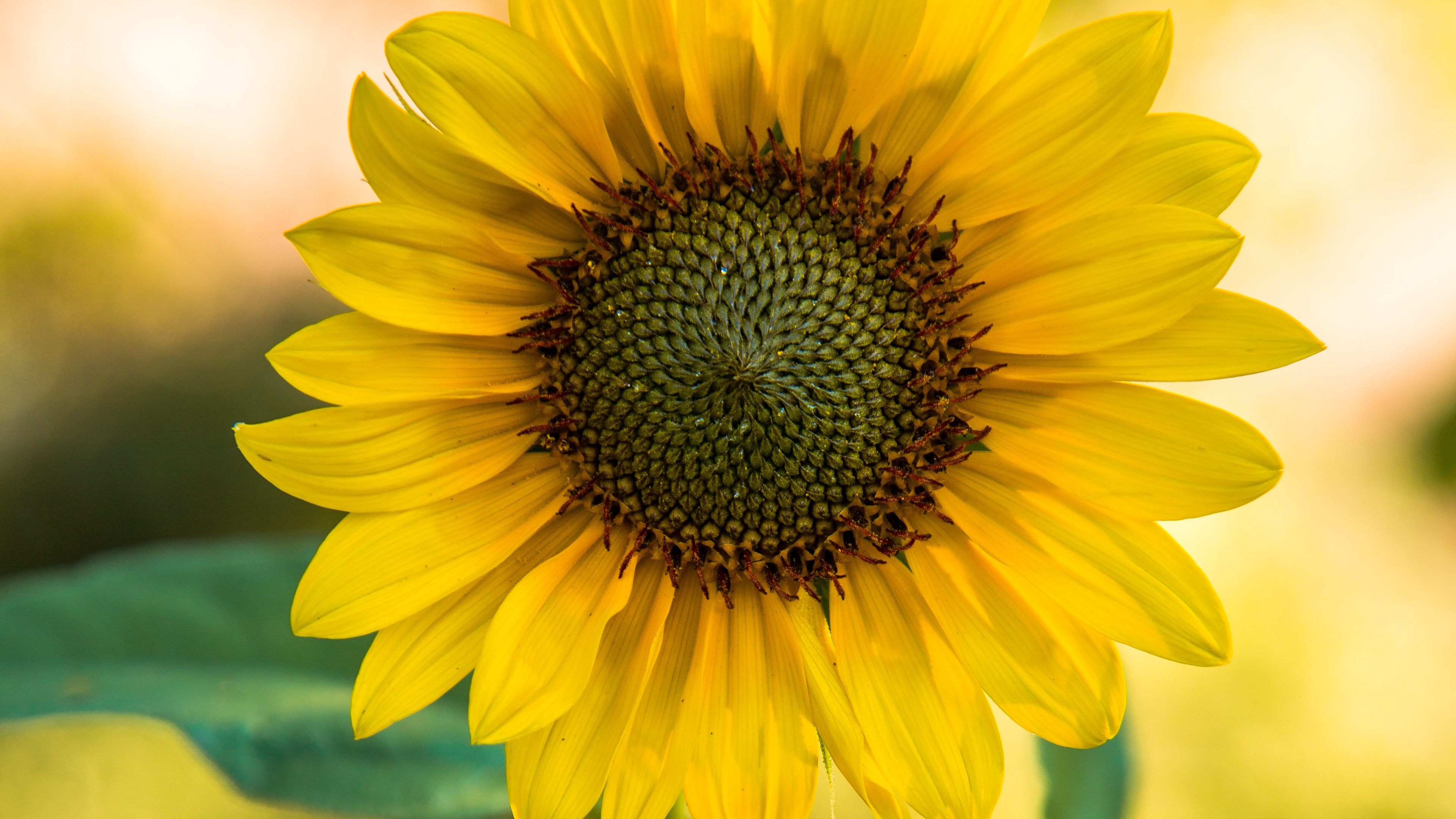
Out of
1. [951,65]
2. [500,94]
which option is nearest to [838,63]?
[951,65]

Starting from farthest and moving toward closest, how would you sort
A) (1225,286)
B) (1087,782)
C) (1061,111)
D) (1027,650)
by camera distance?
(1225,286) < (1087,782) < (1027,650) < (1061,111)

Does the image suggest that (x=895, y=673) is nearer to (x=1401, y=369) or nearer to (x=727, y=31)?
(x=727, y=31)

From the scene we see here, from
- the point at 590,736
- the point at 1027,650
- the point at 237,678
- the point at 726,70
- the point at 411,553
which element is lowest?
the point at 237,678

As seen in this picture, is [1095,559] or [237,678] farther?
[237,678]

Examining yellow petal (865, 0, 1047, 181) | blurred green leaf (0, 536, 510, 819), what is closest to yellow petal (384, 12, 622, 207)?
yellow petal (865, 0, 1047, 181)

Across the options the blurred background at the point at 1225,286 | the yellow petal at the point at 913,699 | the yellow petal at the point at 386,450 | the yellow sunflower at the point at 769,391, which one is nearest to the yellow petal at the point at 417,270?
the yellow sunflower at the point at 769,391

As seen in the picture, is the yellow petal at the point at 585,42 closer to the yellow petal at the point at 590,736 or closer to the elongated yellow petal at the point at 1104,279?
the elongated yellow petal at the point at 1104,279

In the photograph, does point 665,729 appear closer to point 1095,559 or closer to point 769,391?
point 769,391

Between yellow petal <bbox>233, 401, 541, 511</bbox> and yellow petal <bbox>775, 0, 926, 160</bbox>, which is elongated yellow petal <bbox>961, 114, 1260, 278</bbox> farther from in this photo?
yellow petal <bbox>233, 401, 541, 511</bbox>
